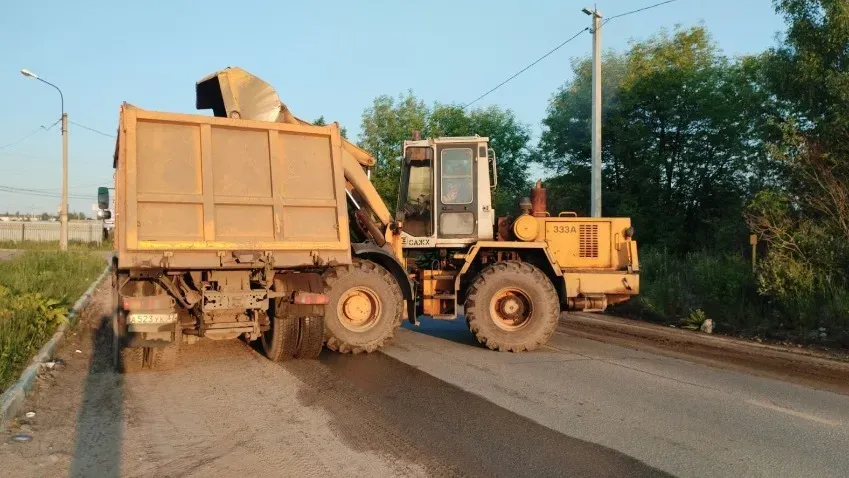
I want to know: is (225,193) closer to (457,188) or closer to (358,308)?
(358,308)

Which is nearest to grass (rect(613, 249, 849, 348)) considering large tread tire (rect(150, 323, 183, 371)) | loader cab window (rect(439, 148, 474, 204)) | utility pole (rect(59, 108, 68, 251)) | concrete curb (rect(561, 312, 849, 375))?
concrete curb (rect(561, 312, 849, 375))

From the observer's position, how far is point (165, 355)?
26.8 feet

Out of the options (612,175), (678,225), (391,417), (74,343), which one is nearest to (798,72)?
(678,225)

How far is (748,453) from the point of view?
537 centimetres

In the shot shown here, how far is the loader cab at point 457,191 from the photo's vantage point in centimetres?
1030

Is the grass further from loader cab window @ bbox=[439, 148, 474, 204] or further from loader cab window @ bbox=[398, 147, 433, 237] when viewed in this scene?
loader cab window @ bbox=[398, 147, 433, 237]

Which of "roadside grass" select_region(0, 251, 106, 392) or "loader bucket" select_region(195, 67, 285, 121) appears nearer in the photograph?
"roadside grass" select_region(0, 251, 106, 392)

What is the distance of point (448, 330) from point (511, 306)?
8.37 feet

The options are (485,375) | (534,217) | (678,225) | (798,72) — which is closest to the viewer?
(485,375)

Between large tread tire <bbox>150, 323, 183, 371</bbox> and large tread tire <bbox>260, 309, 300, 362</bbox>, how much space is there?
3.73ft

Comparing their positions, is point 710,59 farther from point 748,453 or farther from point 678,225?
point 748,453

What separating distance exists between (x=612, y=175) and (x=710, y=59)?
4.73 m

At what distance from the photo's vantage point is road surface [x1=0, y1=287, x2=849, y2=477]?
509cm

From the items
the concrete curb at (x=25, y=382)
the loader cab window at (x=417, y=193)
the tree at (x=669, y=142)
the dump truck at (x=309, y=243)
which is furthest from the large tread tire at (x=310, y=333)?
the tree at (x=669, y=142)
